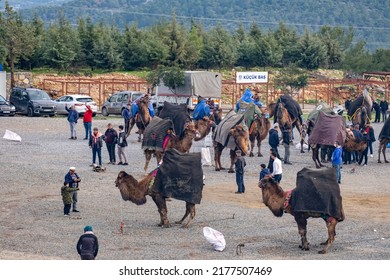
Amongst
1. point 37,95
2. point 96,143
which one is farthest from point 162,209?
point 37,95

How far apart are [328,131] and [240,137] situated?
3.33m

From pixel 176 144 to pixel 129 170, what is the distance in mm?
2784

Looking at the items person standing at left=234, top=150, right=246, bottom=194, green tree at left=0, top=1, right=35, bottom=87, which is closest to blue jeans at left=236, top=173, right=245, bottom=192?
person standing at left=234, top=150, right=246, bottom=194

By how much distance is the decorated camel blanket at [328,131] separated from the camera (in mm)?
32094

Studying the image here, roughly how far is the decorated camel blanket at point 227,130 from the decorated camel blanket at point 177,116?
1.12 meters

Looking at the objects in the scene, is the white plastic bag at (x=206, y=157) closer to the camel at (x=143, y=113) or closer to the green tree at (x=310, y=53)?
the camel at (x=143, y=113)

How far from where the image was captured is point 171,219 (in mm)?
23594

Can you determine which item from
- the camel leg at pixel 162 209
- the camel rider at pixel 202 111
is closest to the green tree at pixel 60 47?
the camel rider at pixel 202 111

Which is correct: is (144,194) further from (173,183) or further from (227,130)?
(227,130)

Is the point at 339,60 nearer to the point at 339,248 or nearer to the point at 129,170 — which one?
the point at 129,170

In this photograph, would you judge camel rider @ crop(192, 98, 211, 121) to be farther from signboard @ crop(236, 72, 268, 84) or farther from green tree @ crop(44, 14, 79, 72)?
green tree @ crop(44, 14, 79, 72)

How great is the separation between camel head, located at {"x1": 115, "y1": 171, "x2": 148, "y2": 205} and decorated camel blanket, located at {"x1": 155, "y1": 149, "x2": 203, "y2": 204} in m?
0.56

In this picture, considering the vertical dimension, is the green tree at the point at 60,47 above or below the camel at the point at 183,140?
above

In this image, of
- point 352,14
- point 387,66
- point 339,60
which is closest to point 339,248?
point 339,60
